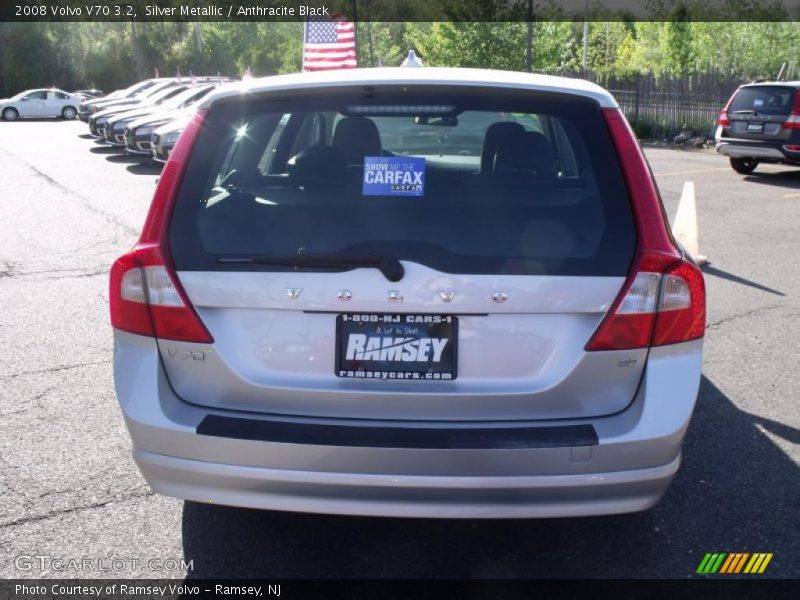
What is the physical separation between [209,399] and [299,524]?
937 mm

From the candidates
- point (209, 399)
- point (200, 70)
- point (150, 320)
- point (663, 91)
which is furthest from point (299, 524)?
point (200, 70)

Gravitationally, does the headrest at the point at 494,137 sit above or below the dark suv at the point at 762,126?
above

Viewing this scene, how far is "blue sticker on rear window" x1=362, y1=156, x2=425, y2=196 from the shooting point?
299 cm

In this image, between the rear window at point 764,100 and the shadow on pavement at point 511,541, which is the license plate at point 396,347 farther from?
the rear window at point 764,100

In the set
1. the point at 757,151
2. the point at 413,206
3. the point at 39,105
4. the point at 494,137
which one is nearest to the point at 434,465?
the point at 413,206

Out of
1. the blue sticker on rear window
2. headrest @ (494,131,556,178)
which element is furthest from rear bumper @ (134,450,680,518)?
headrest @ (494,131,556,178)

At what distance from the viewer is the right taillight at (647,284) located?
2.92 metres

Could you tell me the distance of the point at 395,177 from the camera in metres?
3.00

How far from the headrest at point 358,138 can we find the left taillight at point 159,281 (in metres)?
0.58

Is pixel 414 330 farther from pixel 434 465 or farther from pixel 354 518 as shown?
pixel 354 518

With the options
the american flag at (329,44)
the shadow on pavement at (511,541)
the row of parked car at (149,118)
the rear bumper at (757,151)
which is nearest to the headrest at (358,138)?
the shadow on pavement at (511,541)

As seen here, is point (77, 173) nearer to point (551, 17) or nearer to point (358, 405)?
point (358, 405)

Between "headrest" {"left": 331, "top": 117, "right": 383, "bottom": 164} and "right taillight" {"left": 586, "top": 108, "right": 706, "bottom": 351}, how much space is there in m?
0.90

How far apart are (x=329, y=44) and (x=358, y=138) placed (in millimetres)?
13854
